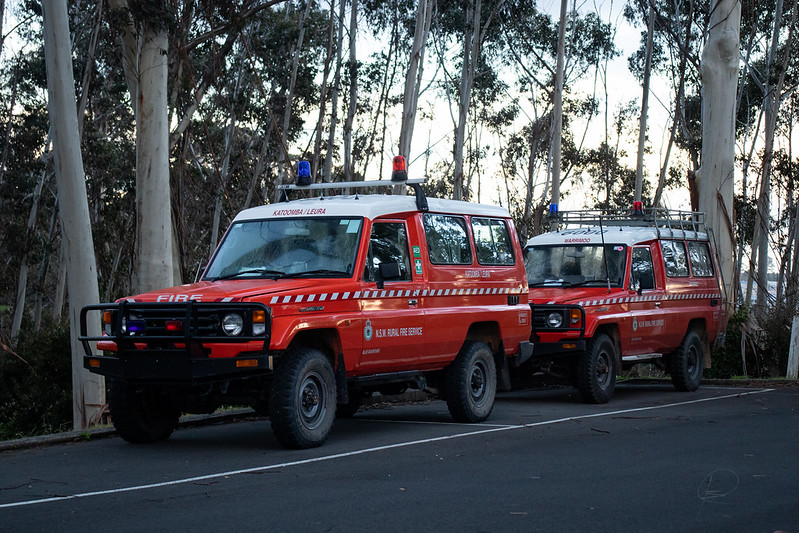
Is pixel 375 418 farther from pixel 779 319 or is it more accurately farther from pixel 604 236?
pixel 779 319

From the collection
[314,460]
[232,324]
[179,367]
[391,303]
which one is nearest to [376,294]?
[391,303]

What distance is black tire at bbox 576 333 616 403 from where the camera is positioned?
13672 mm

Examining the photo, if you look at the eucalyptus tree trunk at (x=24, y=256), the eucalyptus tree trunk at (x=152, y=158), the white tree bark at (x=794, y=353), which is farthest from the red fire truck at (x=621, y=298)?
the eucalyptus tree trunk at (x=24, y=256)

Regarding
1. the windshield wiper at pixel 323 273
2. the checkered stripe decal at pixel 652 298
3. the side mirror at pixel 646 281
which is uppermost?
the windshield wiper at pixel 323 273

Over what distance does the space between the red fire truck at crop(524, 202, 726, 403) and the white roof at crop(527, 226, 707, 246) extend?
0.01 m

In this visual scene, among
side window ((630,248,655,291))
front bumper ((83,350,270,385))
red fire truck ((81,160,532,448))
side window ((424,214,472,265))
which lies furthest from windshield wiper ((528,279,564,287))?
front bumper ((83,350,270,385))

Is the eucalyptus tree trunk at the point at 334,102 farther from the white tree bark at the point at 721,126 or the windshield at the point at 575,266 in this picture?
the windshield at the point at 575,266

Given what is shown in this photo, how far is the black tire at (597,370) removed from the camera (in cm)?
1367

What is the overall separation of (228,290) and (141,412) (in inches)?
66.3

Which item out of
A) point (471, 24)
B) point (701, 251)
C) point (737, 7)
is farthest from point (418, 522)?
point (471, 24)

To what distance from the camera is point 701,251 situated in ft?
55.7

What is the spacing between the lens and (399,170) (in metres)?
11.3

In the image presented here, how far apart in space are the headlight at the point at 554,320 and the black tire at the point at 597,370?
539 millimetres

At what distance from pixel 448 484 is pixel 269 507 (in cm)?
151
